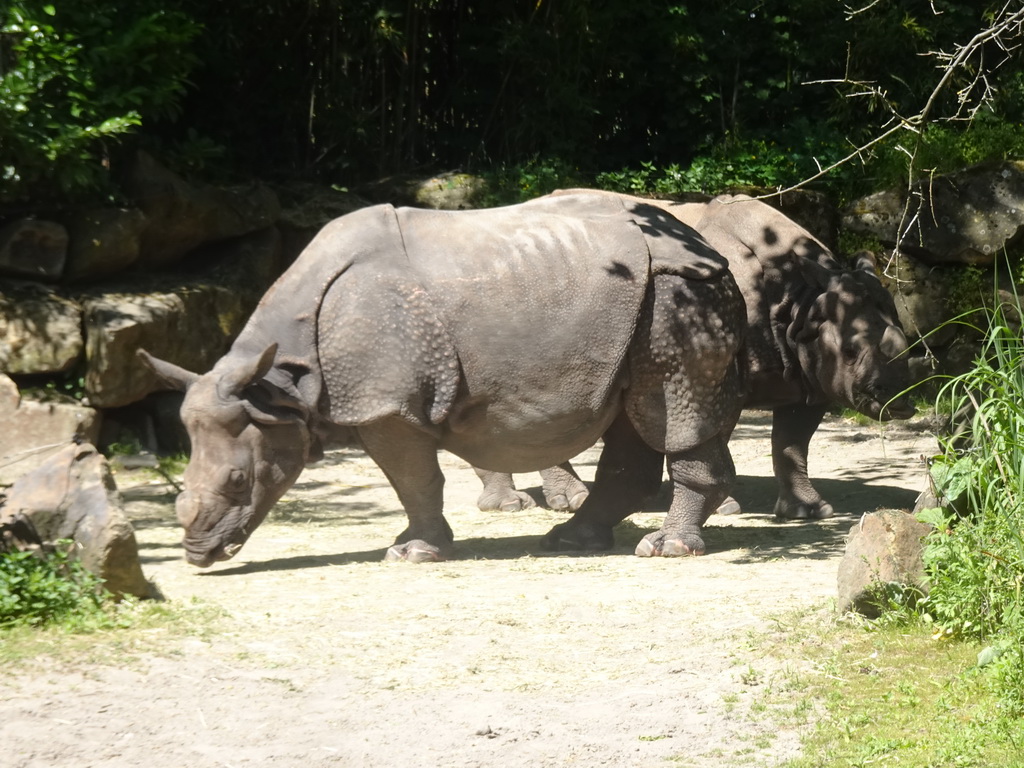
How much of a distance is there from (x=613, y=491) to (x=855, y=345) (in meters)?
1.82

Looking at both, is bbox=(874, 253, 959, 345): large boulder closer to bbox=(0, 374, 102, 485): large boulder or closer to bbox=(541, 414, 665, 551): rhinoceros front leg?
bbox=(541, 414, 665, 551): rhinoceros front leg

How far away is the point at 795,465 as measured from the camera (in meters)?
9.38

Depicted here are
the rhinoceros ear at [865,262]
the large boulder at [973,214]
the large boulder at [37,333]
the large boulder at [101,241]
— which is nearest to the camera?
the rhinoceros ear at [865,262]

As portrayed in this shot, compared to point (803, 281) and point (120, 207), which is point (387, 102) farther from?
point (803, 281)

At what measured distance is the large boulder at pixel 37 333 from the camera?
10820mm

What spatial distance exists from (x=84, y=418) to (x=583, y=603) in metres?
5.43

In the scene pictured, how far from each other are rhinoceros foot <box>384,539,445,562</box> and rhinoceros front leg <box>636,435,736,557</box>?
1137 mm

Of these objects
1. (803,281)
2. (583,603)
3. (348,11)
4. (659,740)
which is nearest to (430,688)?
(659,740)

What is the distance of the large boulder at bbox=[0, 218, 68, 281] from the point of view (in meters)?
11.2

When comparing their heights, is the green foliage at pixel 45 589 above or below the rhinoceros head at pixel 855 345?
below

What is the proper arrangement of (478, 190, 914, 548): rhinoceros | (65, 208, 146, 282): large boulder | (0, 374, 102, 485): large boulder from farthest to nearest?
(65, 208, 146, 282): large boulder
(0, 374, 102, 485): large boulder
(478, 190, 914, 548): rhinoceros

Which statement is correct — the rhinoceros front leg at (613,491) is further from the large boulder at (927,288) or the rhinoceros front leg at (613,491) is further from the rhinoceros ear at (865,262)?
the large boulder at (927,288)

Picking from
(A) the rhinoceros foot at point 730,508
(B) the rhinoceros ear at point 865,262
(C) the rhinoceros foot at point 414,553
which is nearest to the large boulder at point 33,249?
(C) the rhinoceros foot at point 414,553

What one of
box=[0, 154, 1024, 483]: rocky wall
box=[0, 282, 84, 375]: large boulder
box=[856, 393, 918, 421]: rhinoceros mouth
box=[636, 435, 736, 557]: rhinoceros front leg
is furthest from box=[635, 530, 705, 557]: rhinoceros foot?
box=[0, 282, 84, 375]: large boulder
